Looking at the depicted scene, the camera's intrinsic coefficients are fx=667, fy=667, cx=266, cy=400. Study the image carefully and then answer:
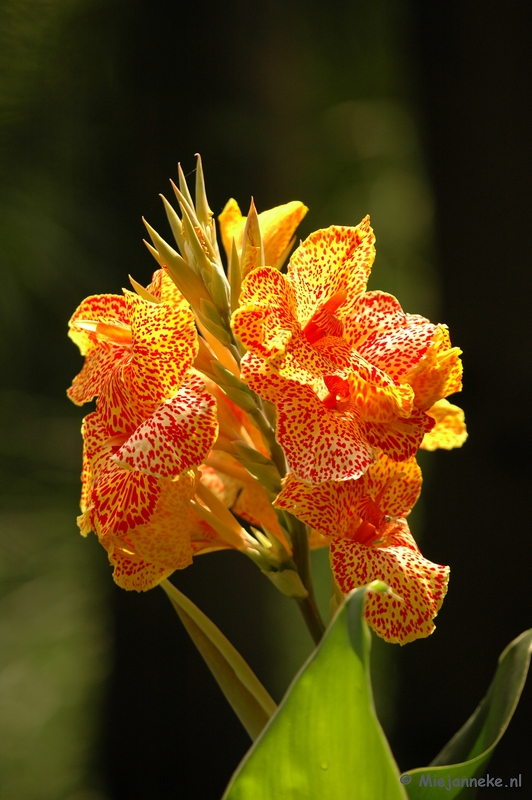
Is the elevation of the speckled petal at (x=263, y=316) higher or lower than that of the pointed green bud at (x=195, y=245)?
lower

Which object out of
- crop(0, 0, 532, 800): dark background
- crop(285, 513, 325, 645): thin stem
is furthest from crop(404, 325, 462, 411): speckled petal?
crop(0, 0, 532, 800): dark background

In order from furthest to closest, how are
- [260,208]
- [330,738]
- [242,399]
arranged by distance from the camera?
[260,208] → [242,399] → [330,738]

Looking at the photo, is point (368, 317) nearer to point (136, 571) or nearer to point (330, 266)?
point (330, 266)

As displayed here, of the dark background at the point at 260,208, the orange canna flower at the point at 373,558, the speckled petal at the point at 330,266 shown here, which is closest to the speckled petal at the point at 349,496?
the orange canna flower at the point at 373,558

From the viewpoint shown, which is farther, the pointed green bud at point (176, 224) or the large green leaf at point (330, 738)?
the pointed green bud at point (176, 224)

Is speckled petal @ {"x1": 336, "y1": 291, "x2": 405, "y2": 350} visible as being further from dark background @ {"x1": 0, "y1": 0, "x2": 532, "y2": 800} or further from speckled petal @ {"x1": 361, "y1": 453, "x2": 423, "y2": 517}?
dark background @ {"x1": 0, "y1": 0, "x2": 532, "y2": 800}

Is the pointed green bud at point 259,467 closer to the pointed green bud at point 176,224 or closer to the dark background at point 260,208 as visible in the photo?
the pointed green bud at point 176,224

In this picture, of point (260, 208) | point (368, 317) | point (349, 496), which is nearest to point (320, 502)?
point (349, 496)
